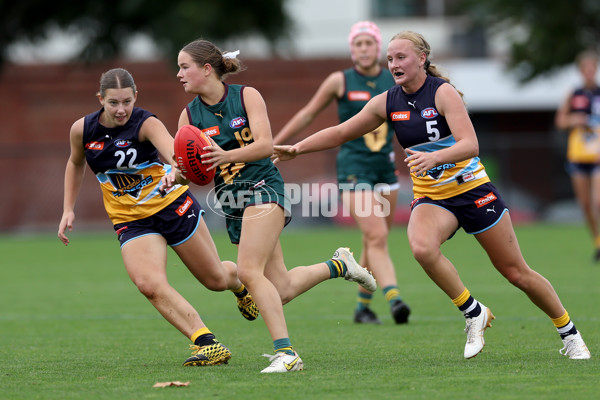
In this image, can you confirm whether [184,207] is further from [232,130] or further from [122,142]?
[232,130]

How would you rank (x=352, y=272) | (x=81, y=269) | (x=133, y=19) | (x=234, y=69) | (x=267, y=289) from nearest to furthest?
(x=267, y=289) < (x=234, y=69) < (x=352, y=272) < (x=81, y=269) < (x=133, y=19)

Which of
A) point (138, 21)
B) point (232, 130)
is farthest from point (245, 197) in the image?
point (138, 21)

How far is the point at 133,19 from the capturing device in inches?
977

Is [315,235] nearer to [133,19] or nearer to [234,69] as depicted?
[133,19]

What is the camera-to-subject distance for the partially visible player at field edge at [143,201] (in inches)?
235

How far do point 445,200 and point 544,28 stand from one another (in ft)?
55.1

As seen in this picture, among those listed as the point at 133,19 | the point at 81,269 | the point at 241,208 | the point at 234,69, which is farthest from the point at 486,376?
the point at 133,19

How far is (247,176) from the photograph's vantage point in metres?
5.88

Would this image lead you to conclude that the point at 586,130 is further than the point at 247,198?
Yes

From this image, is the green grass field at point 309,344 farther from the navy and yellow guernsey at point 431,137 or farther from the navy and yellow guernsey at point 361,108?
the navy and yellow guernsey at point 361,108

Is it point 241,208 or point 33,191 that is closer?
point 241,208

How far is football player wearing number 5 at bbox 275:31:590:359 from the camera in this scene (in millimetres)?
5812

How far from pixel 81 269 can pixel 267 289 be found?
8868 mm

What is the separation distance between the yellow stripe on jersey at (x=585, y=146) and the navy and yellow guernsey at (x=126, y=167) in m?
7.88
